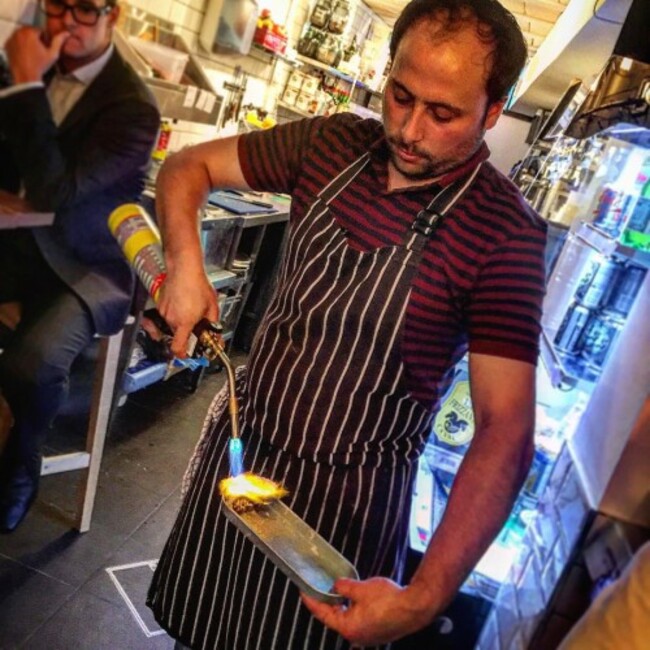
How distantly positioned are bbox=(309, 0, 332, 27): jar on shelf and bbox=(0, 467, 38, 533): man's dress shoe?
137 cm

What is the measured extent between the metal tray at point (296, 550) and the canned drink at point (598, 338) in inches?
45.6

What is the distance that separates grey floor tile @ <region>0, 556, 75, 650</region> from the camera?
5.06 feet

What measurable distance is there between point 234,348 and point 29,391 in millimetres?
3391

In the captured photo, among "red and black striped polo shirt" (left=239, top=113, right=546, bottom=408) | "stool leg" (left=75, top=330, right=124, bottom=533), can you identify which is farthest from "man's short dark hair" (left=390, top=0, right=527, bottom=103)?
"stool leg" (left=75, top=330, right=124, bottom=533)

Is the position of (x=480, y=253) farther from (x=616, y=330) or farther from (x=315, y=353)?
(x=616, y=330)

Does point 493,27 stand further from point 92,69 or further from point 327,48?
point 327,48

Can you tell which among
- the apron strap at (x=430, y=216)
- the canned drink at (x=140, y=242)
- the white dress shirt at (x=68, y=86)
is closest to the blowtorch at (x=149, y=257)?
the canned drink at (x=140, y=242)

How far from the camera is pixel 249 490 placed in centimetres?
90

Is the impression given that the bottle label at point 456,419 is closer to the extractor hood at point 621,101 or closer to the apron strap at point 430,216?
the extractor hood at point 621,101

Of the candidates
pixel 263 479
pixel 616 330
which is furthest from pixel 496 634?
pixel 263 479

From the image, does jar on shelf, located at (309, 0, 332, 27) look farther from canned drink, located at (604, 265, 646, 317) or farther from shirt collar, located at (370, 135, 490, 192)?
canned drink, located at (604, 265, 646, 317)

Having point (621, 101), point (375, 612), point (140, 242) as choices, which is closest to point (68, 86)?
point (140, 242)

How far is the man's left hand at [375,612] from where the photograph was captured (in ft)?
2.63

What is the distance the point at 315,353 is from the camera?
3.26 feet
